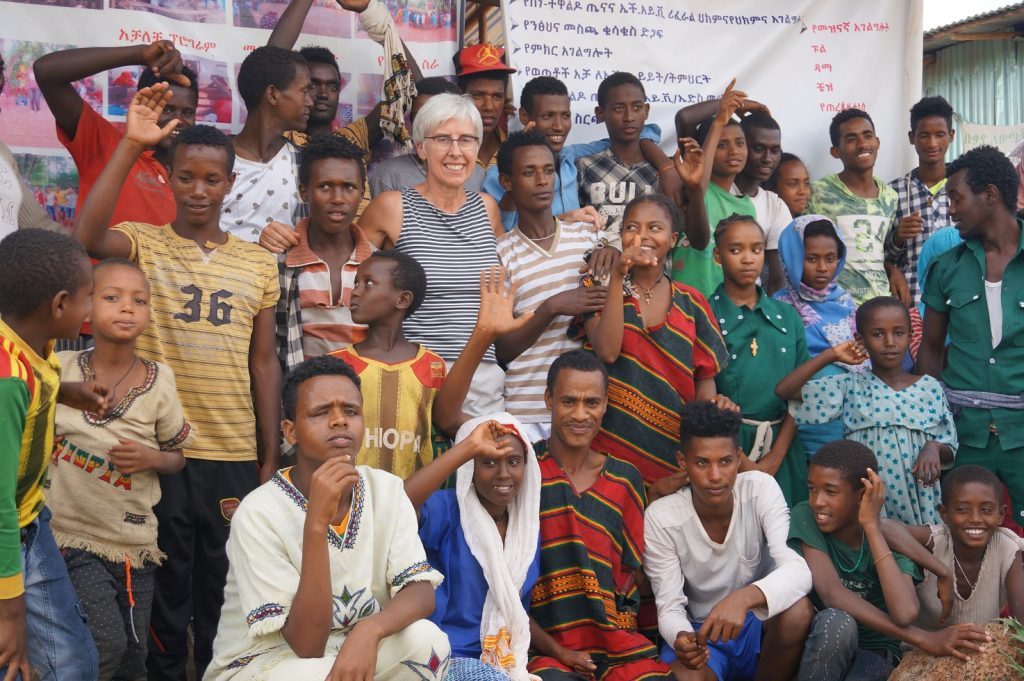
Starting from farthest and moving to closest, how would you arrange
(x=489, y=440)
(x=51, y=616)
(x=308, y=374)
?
(x=489, y=440)
(x=308, y=374)
(x=51, y=616)

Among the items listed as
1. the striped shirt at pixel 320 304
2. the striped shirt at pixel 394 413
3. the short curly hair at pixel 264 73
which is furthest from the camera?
the short curly hair at pixel 264 73

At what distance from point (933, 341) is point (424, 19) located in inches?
126

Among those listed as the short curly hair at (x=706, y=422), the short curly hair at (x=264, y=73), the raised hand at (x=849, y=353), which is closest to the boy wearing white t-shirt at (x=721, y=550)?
the short curly hair at (x=706, y=422)

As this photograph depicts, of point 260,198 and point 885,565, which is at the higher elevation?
point 260,198

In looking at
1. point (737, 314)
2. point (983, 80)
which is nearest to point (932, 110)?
point (737, 314)

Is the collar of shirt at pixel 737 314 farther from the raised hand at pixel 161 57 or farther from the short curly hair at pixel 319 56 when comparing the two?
the raised hand at pixel 161 57

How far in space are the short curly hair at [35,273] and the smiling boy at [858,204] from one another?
3.93m

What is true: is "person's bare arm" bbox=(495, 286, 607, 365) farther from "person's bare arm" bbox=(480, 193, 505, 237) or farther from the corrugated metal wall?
the corrugated metal wall

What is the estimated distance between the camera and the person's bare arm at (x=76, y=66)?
14.6 feet

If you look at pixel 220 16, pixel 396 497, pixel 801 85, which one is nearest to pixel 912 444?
pixel 396 497

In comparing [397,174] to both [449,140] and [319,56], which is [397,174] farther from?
[319,56]

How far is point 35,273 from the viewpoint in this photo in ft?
9.49

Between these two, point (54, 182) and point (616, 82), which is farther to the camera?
point (616, 82)

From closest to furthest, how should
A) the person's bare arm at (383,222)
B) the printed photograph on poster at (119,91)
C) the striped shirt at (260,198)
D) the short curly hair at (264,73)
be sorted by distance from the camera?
the person's bare arm at (383,222)
the striped shirt at (260,198)
the short curly hair at (264,73)
the printed photograph on poster at (119,91)
